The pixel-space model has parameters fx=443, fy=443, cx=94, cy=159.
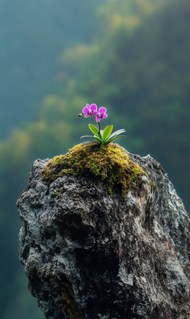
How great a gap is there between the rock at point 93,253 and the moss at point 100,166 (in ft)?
0.06

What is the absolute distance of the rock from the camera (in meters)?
3.26

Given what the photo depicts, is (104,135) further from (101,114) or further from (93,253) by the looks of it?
(93,253)

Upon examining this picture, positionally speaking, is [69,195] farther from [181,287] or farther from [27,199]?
[181,287]

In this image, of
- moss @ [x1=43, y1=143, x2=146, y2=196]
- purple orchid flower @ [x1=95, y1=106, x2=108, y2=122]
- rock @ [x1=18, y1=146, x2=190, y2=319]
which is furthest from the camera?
purple orchid flower @ [x1=95, y1=106, x2=108, y2=122]

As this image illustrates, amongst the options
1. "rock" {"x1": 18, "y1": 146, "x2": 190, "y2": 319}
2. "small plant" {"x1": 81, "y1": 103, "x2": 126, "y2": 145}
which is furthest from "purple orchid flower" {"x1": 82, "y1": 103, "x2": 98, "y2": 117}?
"rock" {"x1": 18, "y1": 146, "x2": 190, "y2": 319}

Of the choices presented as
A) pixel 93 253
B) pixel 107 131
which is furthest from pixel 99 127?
pixel 93 253

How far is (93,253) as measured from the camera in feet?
10.7

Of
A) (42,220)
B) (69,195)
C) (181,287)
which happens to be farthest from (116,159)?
(181,287)

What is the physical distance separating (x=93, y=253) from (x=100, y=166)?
Answer: 671 mm

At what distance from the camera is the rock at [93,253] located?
128 inches

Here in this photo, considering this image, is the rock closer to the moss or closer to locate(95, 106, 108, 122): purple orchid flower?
the moss

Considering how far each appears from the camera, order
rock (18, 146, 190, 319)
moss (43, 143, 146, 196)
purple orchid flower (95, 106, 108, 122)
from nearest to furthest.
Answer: rock (18, 146, 190, 319) < moss (43, 143, 146, 196) < purple orchid flower (95, 106, 108, 122)

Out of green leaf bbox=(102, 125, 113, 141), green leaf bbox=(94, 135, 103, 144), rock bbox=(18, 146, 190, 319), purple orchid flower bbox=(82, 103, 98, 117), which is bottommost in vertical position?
rock bbox=(18, 146, 190, 319)

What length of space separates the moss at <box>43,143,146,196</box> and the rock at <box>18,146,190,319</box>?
2 centimetres
